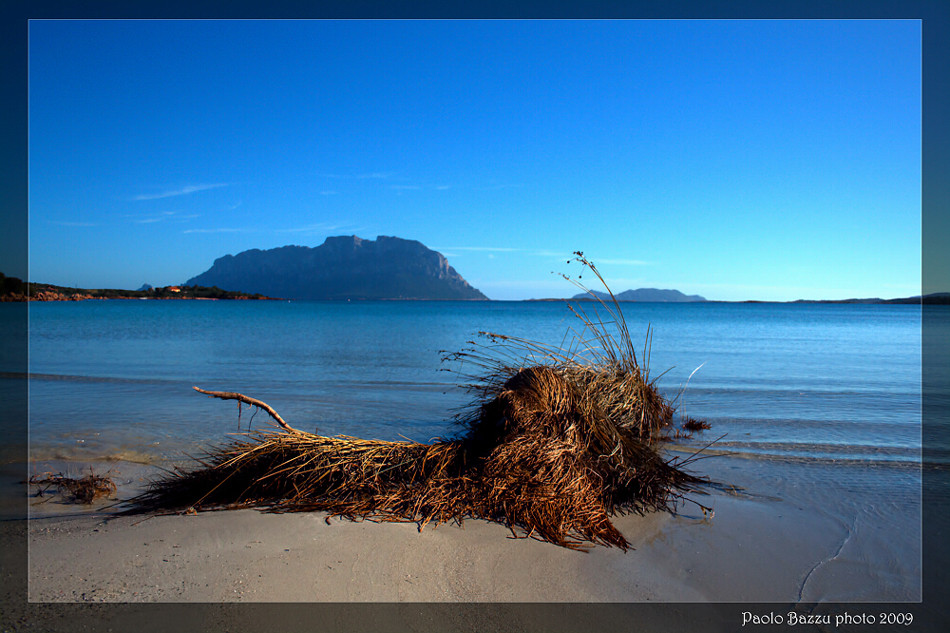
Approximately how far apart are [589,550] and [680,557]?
65 centimetres

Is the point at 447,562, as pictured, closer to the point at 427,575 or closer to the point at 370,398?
the point at 427,575

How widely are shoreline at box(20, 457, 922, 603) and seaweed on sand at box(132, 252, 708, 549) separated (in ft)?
0.56

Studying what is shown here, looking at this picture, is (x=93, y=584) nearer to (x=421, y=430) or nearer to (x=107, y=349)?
(x=421, y=430)

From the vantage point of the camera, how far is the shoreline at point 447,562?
9.23 ft

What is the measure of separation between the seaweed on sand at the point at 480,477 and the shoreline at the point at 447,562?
0.56 ft

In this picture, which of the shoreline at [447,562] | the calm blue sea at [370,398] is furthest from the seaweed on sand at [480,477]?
the calm blue sea at [370,398]

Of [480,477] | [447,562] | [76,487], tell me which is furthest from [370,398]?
[447,562]

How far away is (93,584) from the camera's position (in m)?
2.78

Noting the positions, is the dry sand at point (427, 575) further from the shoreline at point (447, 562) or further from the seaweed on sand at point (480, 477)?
the seaweed on sand at point (480, 477)

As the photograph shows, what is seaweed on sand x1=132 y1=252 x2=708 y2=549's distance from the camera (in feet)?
12.1

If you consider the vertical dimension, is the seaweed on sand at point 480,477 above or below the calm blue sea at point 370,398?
above

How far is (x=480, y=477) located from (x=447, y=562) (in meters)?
0.87

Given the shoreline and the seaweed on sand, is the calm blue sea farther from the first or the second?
the shoreline

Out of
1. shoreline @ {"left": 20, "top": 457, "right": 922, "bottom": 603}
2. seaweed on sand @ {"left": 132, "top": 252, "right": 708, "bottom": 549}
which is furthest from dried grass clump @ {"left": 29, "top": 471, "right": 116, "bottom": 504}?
seaweed on sand @ {"left": 132, "top": 252, "right": 708, "bottom": 549}
